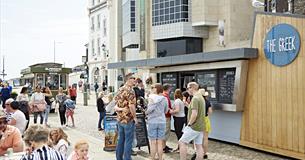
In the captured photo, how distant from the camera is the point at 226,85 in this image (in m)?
A: 10.5

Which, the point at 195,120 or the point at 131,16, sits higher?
the point at 131,16

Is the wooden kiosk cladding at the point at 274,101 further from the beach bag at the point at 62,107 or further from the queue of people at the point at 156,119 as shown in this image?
the beach bag at the point at 62,107

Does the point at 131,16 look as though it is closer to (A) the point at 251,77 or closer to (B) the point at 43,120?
(B) the point at 43,120

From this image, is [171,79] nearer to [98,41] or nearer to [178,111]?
[178,111]

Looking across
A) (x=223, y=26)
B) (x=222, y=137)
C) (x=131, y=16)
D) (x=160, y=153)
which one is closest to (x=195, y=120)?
(x=160, y=153)

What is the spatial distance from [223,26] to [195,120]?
2740 cm

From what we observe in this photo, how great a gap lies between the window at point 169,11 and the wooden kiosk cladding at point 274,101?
25865 mm

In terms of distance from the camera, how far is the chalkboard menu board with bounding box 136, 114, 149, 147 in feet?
31.1

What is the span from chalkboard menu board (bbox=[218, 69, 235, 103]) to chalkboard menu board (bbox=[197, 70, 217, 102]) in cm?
18

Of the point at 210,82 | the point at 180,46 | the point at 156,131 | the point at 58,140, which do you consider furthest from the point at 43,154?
the point at 180,46

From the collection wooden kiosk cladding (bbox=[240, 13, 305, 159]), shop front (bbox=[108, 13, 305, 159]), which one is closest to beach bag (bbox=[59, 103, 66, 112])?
shop front (bbox=[108, 13, 305, 159])

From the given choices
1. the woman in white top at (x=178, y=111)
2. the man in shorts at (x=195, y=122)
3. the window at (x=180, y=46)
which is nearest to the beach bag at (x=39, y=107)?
→ the woman in white top at (x=178, y=111)

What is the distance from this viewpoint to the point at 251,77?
970 centimetres

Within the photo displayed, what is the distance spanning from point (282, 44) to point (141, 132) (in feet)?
12.8
